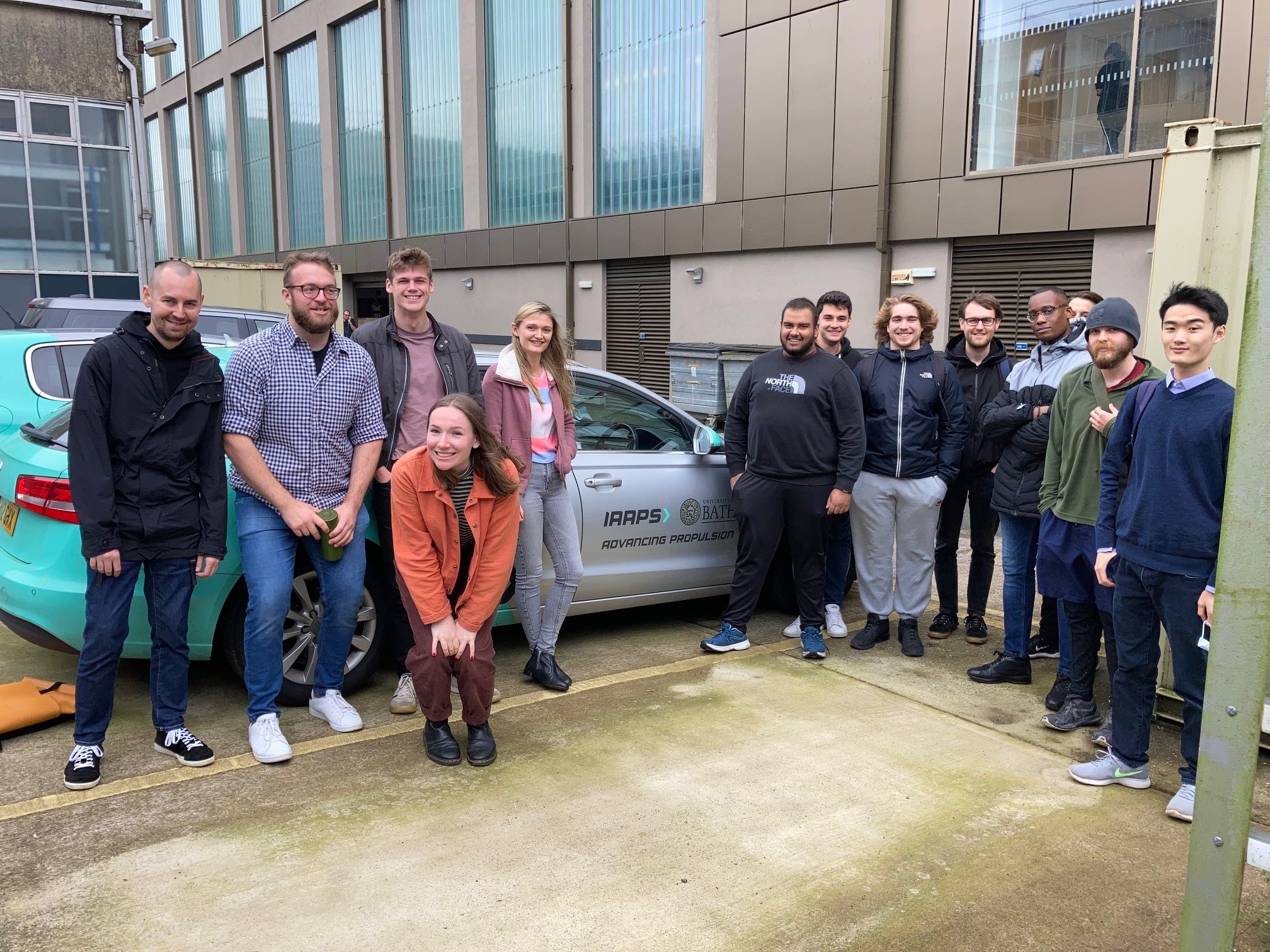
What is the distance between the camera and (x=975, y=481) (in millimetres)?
5555

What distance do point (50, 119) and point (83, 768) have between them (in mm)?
16688

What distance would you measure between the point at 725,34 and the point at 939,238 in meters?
4.40

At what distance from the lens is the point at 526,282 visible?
18.0 meters

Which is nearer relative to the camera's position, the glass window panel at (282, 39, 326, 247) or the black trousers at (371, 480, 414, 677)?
the black trousers at (371, 480, 414, 677)

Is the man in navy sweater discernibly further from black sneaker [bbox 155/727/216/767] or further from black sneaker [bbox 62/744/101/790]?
black sneaker [bbox 62/744/101/790]

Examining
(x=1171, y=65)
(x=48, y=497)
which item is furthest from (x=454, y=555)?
(x=1171, y=65)

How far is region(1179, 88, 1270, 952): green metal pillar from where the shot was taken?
197 cm

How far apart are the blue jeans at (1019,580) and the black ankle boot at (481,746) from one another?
2605 mm

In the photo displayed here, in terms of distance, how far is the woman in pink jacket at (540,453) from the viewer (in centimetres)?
462

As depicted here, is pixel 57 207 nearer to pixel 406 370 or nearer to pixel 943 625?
pixel 406 370

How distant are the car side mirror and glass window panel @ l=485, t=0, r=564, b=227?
11940mm

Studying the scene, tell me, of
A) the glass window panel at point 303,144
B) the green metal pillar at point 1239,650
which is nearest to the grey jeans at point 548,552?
the green metal pillar at point 1239,650

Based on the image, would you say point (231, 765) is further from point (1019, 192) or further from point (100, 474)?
point (1019, 192)

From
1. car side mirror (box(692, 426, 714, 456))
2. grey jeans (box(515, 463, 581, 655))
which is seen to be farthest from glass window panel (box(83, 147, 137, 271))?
grey jeans (box(515, 463, 581, 655))
